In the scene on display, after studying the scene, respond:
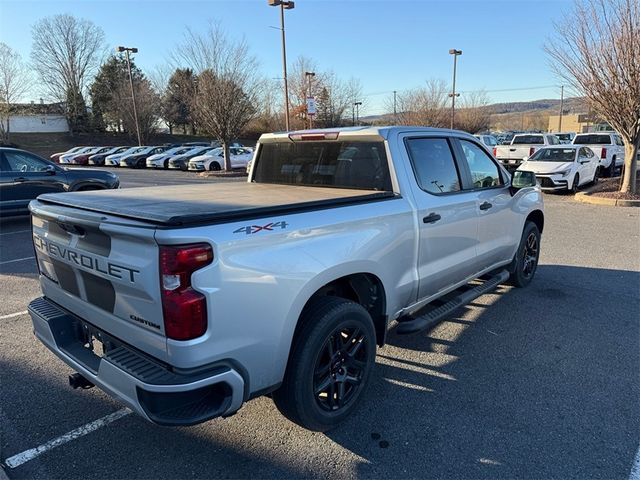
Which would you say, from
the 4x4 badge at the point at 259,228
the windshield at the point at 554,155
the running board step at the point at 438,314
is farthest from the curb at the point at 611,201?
the 4x4 badge at the point at 259,228

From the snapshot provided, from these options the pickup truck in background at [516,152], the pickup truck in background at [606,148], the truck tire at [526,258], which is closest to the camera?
the truck tire at [526,258]

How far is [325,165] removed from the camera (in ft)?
13.2

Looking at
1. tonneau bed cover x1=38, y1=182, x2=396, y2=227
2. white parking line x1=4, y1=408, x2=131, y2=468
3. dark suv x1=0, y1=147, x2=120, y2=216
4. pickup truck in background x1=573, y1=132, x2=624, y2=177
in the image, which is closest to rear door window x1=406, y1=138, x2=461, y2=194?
tonneau bed cover x1=38, y1=182, x2=396, y2=227

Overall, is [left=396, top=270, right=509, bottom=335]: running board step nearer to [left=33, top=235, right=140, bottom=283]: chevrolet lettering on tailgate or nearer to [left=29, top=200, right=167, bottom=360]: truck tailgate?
[left=29, top=200, right=167, bottom=360]: truck tailgate

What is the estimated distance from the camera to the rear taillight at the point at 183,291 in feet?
6.73

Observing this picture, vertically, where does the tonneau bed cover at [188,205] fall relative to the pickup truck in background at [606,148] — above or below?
above

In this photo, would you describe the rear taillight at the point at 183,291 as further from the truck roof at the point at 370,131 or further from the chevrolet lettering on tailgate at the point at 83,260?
the truck roof at the point at 370,131

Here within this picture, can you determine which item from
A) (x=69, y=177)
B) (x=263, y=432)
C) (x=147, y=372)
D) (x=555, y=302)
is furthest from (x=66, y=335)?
(x=69, y=177)

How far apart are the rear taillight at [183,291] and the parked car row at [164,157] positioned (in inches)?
1017

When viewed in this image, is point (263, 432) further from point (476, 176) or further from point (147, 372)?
point (476, 176)

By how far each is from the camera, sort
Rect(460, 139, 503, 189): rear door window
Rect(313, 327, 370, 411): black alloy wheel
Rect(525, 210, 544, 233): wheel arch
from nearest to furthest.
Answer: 1. Rect(313, 327, 370, 411): black alloy wheel
2. Rect(460, 139, 503, 189): rear door window
3. Rect(525, 210, 544, 233): wheel arch

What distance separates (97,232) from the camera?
238 cm

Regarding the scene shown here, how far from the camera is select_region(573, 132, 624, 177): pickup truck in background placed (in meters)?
18.4

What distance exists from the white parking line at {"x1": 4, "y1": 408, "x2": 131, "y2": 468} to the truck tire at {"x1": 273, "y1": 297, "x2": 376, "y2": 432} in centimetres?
124
